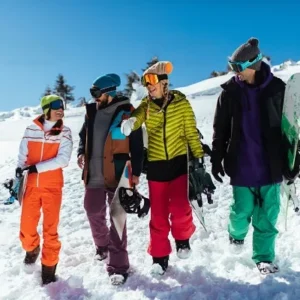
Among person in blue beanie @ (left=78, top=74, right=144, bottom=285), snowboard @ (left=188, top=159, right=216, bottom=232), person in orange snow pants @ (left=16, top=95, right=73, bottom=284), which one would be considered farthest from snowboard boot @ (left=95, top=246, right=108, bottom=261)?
snowboard @ (left=188, top=159, right=216, bottom=232)

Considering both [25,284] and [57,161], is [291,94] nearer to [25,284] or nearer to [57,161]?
[57,161]

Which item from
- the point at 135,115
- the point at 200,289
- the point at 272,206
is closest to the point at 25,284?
the point at 200,289

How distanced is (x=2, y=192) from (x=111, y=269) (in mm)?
6360

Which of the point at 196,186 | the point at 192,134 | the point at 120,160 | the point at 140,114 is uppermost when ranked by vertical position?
the point at 140,114

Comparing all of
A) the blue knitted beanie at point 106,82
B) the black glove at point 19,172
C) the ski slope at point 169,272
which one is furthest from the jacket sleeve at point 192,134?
the black glove at point 19,172

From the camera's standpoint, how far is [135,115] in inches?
178

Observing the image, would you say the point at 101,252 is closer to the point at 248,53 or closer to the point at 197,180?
the point at 197,180

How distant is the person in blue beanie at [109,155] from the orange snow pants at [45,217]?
0.43 meters

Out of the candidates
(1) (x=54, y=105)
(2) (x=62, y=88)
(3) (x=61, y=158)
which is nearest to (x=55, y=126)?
(1) (x=54, y=105)

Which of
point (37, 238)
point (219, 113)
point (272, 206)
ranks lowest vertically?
point (37, 238)

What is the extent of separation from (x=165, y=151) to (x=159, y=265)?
4.32 ft

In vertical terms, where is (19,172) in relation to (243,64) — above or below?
below

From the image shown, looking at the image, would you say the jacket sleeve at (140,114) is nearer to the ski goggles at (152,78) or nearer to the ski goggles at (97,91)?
the ski goggles at (152,78)

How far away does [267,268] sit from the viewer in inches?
168
